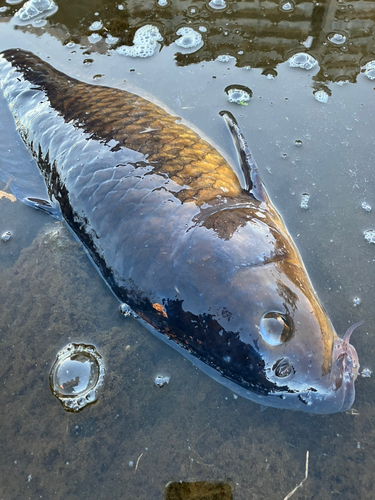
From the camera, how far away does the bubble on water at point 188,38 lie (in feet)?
13.6

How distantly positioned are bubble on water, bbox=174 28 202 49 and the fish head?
3.15 meters

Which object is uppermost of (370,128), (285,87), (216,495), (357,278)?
(285,87)

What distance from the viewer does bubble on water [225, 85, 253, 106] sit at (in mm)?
3551

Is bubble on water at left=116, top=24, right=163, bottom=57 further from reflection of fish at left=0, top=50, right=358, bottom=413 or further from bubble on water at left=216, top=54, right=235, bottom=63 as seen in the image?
reflection of fish at left=0, top=50, right=358, bottom=413

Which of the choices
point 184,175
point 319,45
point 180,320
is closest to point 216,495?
point 180,320

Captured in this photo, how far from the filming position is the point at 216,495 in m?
A: 2.01

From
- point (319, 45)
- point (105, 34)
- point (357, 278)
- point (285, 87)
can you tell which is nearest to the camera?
point (357, 278)

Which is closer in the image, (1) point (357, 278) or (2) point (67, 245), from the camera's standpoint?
(1) point (357, 278)

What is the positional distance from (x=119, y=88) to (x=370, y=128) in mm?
2571

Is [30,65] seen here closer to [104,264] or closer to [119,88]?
[119,88]

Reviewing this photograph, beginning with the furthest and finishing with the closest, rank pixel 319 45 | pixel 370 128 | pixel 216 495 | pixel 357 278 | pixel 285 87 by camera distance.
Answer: pixel 319 45 < pixel 285 87 < pixel 370 128 < pixel 357 278 < pixel 216 495

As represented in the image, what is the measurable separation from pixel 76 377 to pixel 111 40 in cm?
394

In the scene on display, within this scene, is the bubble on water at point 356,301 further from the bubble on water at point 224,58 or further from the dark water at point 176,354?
the bubble on water at point 224,58

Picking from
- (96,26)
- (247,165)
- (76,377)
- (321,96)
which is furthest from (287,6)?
(76,377)
